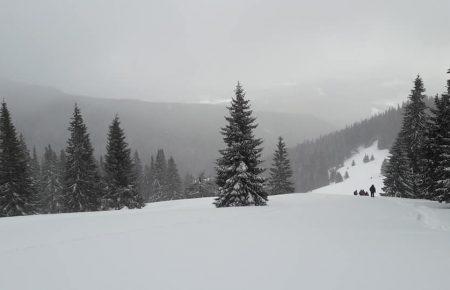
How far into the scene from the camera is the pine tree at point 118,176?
115ft

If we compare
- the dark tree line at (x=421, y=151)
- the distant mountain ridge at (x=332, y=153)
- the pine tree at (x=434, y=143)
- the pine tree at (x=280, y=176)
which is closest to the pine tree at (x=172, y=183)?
the pine tree at (x=280, y=176)

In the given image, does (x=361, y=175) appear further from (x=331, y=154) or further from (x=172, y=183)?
(x=172, y=183)

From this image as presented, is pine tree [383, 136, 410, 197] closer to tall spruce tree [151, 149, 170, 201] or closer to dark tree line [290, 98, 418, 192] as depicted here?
tall spruce tree [151, 149, 170, 201]

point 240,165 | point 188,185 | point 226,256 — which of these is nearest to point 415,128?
point 240,165

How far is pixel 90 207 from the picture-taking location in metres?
36.8

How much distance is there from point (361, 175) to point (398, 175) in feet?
316

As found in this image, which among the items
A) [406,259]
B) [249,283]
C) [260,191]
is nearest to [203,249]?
[249,283]

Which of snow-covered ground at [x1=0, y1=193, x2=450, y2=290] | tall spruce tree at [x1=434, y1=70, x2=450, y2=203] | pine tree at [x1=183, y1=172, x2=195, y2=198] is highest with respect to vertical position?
tall spruce tree at [x1=434, y1=70, x2=450, y2=203]

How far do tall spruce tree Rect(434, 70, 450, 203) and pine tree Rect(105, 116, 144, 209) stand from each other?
27767 millimetres

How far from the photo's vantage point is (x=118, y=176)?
1391 inches

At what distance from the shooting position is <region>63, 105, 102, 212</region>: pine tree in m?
36.4

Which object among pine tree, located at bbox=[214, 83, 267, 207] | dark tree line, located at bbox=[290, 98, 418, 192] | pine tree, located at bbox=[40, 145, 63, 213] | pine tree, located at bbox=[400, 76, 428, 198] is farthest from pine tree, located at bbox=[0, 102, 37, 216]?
dark tree line, located at bbox=[290, 98, 418, 192]

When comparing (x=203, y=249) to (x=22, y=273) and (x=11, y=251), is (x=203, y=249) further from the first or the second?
(x=11, y=251)

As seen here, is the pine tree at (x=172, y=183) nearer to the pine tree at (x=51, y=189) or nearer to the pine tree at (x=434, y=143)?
the pine tree at (x=51, y=189)
